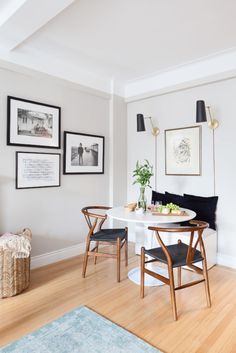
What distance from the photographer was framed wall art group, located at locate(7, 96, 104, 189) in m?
2.83

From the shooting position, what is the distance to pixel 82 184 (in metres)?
3.55

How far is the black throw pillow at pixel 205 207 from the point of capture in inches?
125

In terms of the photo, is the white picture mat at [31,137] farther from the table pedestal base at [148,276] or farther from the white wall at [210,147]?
the table pedestal base at [148,276]

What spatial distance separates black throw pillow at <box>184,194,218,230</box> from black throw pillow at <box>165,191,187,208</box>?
4.5 inches

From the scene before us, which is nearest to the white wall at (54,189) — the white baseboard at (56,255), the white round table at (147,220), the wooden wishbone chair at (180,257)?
the white baseboard at (56,255)

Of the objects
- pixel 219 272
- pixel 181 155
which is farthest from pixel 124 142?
pixel 219 272

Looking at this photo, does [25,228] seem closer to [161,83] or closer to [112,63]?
[112,63]

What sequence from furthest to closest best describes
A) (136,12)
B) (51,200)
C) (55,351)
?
(51,200)
(136,12)
(55,351)

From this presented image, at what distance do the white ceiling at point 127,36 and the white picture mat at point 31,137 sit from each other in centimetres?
48

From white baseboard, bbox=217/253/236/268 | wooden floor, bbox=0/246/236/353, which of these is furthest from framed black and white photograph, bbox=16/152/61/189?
white baseboard, bbox=217/253/236/268

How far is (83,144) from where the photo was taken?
352 centimetres

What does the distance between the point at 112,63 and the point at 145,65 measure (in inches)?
18.1

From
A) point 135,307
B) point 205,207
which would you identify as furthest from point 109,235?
point 205,207

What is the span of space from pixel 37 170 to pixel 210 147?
225cm
